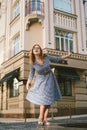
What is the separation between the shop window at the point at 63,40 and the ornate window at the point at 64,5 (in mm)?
1681

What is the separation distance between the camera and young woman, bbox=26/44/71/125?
4.66 metres

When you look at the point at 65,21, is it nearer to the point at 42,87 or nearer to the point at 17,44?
the point at 17,44

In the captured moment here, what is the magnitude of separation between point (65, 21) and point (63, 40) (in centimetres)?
129

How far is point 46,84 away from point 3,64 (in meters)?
15.1

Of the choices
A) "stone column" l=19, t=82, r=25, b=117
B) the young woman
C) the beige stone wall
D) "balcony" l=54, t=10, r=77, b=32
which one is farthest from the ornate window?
the young woman

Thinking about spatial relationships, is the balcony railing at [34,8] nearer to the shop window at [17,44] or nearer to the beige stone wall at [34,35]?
the beige stone wall at [34,35]

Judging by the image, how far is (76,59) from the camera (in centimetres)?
1673

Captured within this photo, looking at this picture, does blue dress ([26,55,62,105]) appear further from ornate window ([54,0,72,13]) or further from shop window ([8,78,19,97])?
ornate window ([54,0,72,13])

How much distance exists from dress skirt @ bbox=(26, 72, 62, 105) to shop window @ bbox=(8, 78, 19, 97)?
478 inches

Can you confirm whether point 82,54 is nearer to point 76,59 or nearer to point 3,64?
point 76,59

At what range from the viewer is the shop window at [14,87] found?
17.0 metres

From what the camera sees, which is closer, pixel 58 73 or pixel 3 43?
pixel 58 73

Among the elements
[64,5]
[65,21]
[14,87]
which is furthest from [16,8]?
[14,87]

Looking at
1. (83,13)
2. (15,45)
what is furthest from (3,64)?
(83,13)
